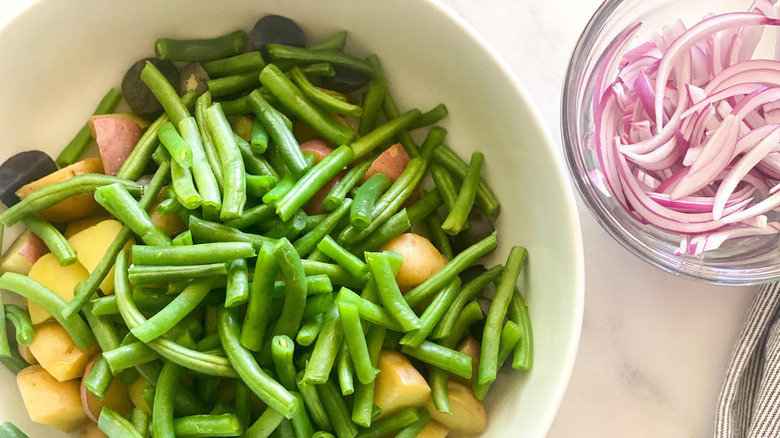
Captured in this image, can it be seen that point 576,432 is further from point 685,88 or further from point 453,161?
point 685,88

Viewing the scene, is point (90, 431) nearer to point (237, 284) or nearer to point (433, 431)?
point (237, 284)

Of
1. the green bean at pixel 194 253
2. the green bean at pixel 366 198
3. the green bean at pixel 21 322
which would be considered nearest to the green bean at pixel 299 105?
the green bean at pixel 366 198

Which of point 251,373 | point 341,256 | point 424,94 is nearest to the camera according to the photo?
point 251,373

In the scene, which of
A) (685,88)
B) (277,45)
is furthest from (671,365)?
(277,45)

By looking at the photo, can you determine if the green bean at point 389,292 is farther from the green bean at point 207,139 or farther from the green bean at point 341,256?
the green bean at point 207,139

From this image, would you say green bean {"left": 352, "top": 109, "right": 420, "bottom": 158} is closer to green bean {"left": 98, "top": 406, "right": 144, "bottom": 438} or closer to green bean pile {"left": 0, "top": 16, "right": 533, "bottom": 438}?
green bean pile {"left": 0, "top": 16, "right": 533, "bottom": 438}

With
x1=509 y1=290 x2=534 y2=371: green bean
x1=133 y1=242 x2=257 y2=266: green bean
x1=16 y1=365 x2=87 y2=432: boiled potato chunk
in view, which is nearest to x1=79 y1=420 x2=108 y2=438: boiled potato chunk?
x1=16 y1=365 x2=87 y2=432: boiled potato chunk

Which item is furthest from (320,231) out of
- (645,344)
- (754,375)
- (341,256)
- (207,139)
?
(754,375)
